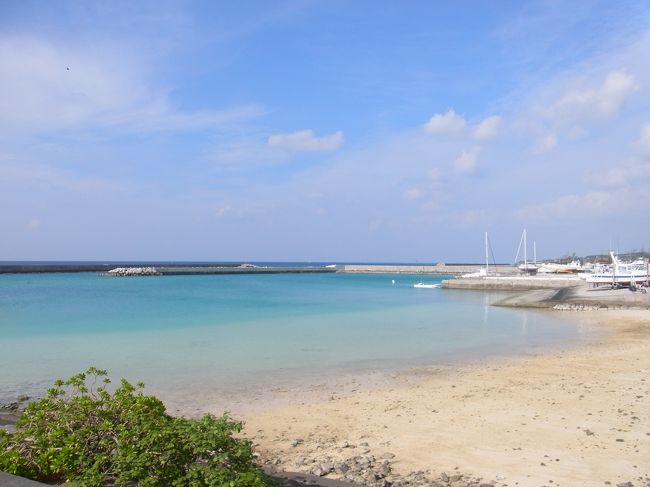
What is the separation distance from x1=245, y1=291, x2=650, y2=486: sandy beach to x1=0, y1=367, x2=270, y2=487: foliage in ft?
8.74

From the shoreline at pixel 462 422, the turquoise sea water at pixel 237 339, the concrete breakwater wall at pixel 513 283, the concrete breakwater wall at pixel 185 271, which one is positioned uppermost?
the concrete breakwater wall at pixel 185 271

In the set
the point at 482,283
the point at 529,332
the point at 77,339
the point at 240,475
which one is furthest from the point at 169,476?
the point at 482,283

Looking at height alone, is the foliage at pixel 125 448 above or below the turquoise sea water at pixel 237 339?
above

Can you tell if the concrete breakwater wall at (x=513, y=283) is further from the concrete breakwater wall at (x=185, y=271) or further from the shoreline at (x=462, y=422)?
the concrete breakwater wall at (x=185, y=271)

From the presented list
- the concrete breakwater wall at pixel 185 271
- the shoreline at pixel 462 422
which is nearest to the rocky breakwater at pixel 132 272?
the concrete breakwater wall at pixel 185 271

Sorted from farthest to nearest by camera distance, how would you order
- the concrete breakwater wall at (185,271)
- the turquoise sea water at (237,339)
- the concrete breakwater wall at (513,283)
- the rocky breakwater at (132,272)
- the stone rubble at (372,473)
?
the concrete breakwater wall at (185,271) < the rocky breakwater at (132,272) < the concrete breakwater wall at (513,283) < the turquoise sea water at (237,339) < the stone rubble at (372,473)

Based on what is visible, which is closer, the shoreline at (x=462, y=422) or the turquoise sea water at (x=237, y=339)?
the shoreline at (x=462, y=422)

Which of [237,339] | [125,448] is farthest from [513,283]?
[125,448]

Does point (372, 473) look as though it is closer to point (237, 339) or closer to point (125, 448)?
point (125, 448)

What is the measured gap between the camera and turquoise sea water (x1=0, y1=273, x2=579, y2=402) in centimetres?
1354

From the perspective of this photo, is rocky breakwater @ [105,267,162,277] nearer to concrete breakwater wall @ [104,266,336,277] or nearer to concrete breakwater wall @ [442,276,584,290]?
concrete breakwater wall @ [104,266,336,277]

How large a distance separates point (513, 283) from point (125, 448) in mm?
51967

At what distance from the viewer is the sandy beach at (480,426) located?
6418mm

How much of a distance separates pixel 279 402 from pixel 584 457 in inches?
219
